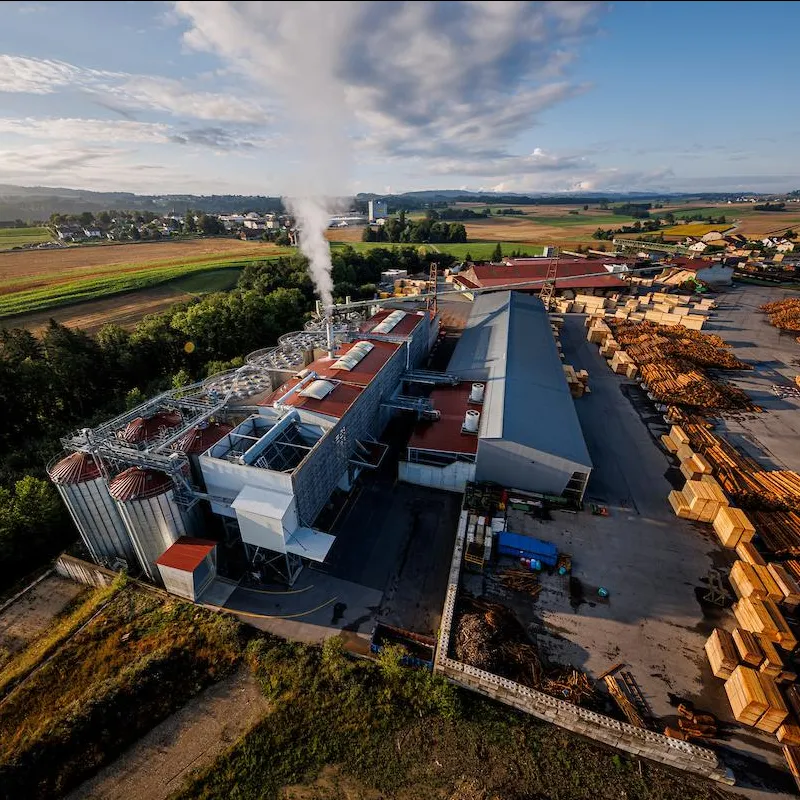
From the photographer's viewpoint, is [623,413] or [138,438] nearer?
[138,438]

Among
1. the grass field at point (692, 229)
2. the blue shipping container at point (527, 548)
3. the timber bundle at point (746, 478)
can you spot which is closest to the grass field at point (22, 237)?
the blue shipping container at point (527, 548)

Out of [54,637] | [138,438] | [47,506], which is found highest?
[138,438]

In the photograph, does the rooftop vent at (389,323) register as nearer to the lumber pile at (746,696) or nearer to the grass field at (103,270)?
the lumber pile at (746,696)

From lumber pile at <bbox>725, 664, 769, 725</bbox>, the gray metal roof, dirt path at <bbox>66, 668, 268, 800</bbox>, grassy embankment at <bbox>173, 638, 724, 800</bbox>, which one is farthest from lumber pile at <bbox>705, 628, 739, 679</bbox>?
dirt path at <bbox>66, 668, 268, 800</bbox>

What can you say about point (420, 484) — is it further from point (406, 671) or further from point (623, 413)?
point (623, 413)

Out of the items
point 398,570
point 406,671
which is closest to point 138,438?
point 398,570

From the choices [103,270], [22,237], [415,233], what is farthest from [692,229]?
[22,237]

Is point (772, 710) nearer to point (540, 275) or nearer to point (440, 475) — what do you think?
point (440, 475)
